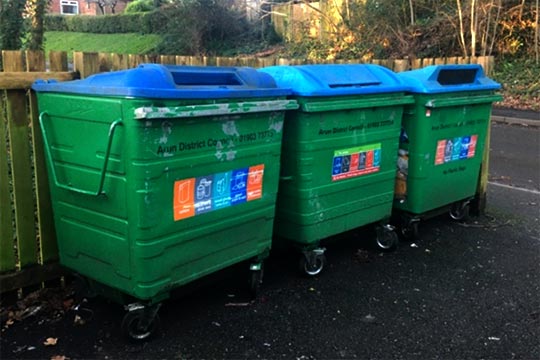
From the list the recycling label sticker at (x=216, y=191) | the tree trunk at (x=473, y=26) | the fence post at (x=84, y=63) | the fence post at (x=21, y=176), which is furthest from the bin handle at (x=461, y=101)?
the tree trunk at (x=473, y=26)

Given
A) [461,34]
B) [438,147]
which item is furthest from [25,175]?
[461,34]

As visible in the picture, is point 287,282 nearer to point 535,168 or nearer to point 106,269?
point 106,269

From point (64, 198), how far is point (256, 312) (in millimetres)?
1327

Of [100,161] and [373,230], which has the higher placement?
[100,161]

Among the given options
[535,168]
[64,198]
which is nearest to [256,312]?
[64,198]

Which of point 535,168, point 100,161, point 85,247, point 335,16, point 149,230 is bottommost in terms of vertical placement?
point 535,168

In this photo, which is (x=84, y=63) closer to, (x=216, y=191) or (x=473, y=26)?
(x=216, y=191)

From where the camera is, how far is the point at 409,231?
4.96 metres

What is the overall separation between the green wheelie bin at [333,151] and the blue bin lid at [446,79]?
0.24 meters

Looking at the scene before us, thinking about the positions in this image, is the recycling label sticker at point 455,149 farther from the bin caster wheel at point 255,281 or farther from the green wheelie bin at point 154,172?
the bin caster wheel at point 255,281

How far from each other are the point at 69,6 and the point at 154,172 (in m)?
54.9

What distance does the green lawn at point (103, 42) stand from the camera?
31094 mm

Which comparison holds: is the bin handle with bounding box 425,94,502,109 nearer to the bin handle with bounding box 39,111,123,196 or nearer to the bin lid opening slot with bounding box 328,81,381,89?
the bin lid opening slot with bounding box 328,81,381,89

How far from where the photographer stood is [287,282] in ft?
13.1
